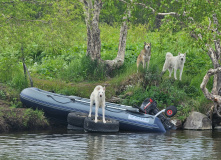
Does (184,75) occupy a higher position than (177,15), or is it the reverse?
(177,15)

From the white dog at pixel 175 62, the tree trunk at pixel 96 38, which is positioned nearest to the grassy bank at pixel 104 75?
the tree trunk at pixel 96 38

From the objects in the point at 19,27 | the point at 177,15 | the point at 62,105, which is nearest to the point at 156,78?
the point at 177,15

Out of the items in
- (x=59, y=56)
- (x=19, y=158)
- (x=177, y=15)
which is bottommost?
(x=19, y=158)

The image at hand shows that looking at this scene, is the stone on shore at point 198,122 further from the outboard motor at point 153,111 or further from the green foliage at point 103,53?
the outboard motor at point 153,111

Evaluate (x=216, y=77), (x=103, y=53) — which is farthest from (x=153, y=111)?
(x=103, y=53)

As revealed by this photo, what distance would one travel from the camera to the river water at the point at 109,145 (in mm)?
10914

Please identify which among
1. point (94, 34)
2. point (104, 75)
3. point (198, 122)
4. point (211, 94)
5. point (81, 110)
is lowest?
point (198, 122)

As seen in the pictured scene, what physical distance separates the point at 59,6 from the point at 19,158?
716 centimetres

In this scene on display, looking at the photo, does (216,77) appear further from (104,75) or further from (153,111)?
(104,75)

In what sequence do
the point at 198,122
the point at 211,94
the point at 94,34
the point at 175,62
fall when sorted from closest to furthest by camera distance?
the point at 211,94
the point at 198,122
the point at 175,62
the point at 94,34

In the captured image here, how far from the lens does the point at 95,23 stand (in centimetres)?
1980

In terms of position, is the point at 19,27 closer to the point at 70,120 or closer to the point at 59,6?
the point at 59,6

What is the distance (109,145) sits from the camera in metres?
12.5

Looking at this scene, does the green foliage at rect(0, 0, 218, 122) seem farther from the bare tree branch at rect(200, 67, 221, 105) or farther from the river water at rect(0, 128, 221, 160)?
the river water at rect(0, 128, 221, 160)
